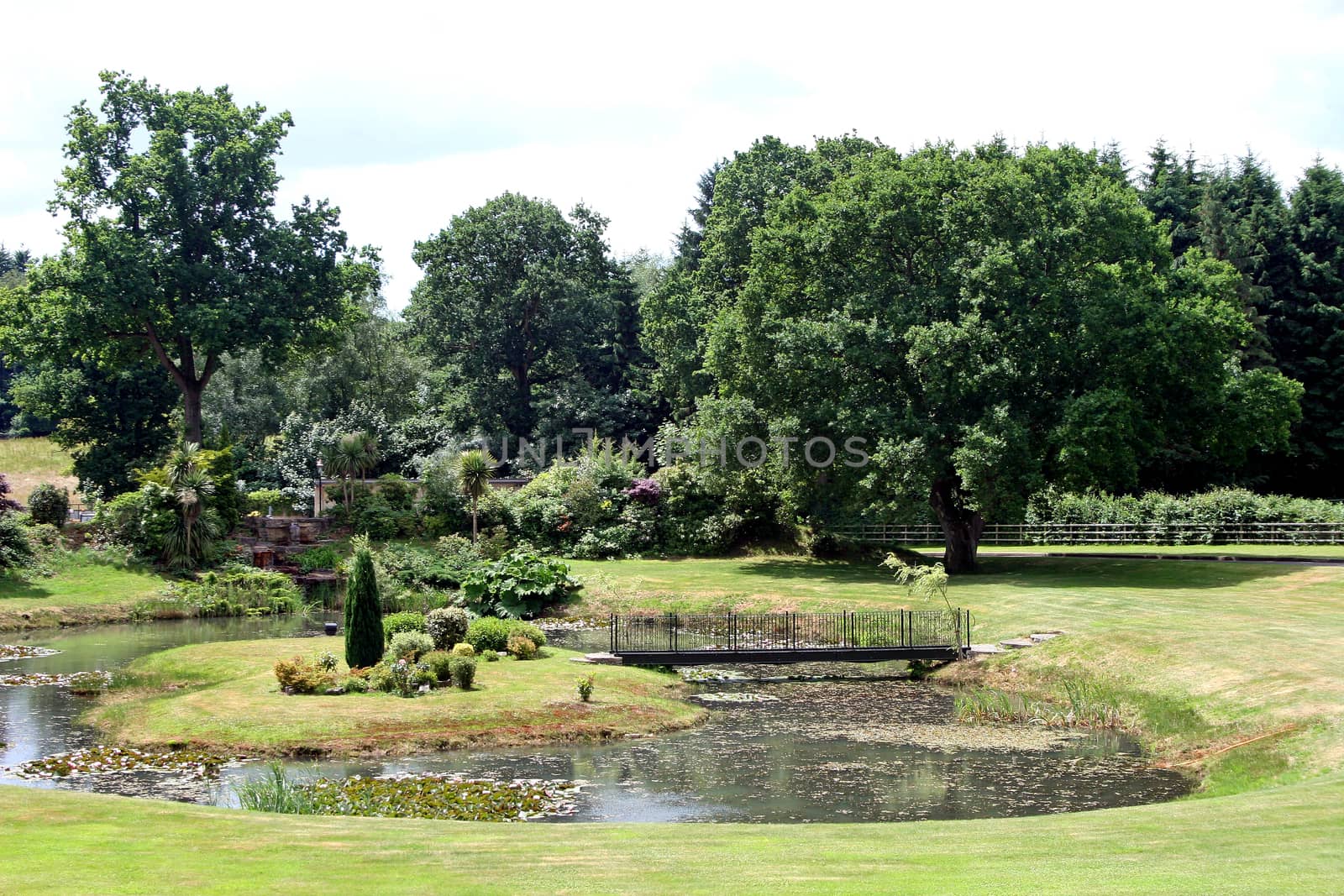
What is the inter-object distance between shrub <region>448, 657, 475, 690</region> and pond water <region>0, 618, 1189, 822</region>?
369cm

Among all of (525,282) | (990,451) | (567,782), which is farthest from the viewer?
(525,282)

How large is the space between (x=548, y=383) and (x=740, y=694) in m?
53.3

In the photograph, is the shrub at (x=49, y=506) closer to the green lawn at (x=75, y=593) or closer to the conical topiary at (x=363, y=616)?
the green lawn at (x=75, y=593)

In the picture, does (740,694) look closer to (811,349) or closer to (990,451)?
(990,451)

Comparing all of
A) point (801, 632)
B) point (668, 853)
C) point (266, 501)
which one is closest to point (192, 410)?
point (266, 501)

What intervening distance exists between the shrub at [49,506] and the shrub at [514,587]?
21.1 meters

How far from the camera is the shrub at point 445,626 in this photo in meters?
30.7

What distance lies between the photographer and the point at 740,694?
99.1 ft

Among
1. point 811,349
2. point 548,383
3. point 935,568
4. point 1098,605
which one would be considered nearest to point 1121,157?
point 548,383

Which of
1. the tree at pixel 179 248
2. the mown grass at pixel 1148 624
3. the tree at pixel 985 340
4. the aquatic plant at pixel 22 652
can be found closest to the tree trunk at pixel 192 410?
the tree at pixel 179 248

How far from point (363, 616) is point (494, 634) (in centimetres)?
478

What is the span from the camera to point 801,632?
1476 inches

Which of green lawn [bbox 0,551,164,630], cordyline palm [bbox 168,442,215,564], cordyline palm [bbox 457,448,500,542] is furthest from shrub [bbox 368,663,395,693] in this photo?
cordyline palm [bbox 457,448,500,542]

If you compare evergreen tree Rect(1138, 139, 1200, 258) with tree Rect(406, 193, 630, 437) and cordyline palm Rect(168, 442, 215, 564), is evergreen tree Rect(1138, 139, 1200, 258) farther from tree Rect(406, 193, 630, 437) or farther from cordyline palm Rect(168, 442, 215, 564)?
cordyline palm Rect(168, 442, 215, 564)
